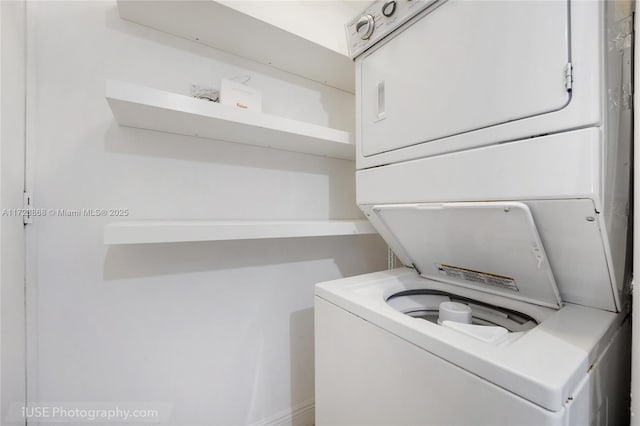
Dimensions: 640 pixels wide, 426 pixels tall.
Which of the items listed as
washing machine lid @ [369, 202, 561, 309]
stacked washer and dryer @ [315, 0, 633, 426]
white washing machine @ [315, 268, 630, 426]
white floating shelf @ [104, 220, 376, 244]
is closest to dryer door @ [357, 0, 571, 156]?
stacked washer and dryer @ [315, 0, 633, 426]

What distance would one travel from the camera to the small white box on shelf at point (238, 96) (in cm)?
136

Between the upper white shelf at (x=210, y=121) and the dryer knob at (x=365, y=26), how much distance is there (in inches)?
19.2

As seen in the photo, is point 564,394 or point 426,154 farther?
point 426,154

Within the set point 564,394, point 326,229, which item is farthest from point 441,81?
point 564,394

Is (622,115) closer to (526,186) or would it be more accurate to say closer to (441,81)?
(526,186)

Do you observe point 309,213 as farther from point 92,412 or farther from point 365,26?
point 92,412

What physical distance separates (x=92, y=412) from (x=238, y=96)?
1722 millimetres

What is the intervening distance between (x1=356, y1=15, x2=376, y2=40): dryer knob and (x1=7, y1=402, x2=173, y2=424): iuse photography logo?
2189 millimetres

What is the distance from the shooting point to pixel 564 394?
0.60m

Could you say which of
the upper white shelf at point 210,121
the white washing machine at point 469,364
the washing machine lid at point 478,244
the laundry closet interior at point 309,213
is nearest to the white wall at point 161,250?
the laundry closet interior at point 309,213

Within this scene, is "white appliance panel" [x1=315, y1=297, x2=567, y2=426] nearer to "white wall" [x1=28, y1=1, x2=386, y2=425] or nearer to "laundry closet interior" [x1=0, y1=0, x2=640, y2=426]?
"laundry closet interior" [x1=0, y1=0, x2=640, y2=426]

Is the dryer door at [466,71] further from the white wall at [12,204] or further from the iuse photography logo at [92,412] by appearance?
the iuse photography logo at [92,412]

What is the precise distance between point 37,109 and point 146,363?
4.32 ft

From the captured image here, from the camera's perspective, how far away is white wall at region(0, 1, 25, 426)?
37.8 inches
